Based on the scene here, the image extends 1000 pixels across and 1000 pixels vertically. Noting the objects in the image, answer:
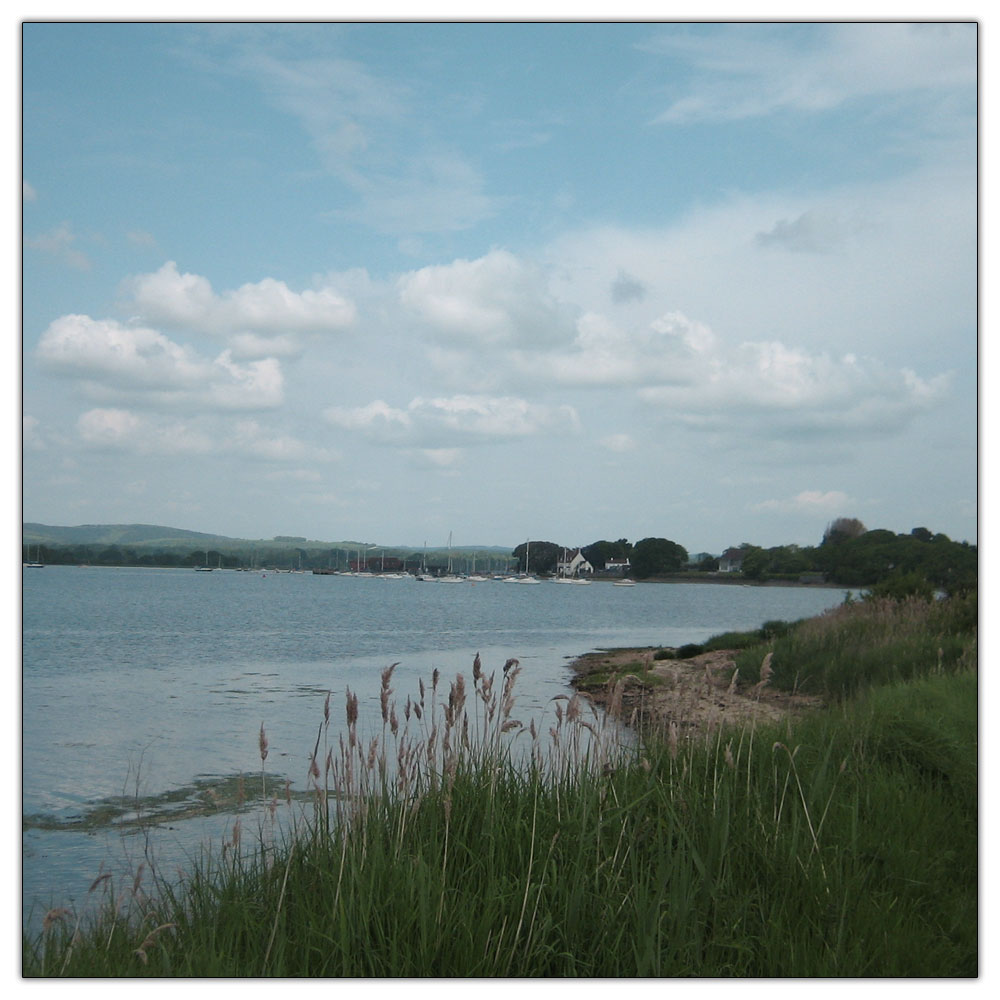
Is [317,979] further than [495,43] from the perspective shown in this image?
No

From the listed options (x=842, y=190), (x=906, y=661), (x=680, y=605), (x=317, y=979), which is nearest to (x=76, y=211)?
(x=317, y=979)

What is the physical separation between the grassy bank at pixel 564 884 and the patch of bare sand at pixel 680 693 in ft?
1.04

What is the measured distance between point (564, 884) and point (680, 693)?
167 cm

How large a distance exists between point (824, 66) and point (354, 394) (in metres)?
3.68

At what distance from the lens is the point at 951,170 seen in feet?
16.2

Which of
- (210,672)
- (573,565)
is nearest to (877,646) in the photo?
(573,565)

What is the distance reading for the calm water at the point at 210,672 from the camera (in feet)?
23.1

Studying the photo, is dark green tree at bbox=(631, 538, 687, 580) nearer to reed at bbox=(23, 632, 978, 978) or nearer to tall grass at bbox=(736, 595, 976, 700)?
tall grass at bbox=(736, 595, 976, 700)

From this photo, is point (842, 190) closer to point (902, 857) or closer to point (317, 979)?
point (902, 857)

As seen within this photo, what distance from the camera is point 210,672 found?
19859 millimetres

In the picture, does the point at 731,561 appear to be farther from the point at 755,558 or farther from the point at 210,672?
the point at 210,672

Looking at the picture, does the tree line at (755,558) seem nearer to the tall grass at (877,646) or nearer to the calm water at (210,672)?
the calm water at (210,672)

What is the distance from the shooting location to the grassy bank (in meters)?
3.27

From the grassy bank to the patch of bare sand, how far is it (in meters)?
0.32
